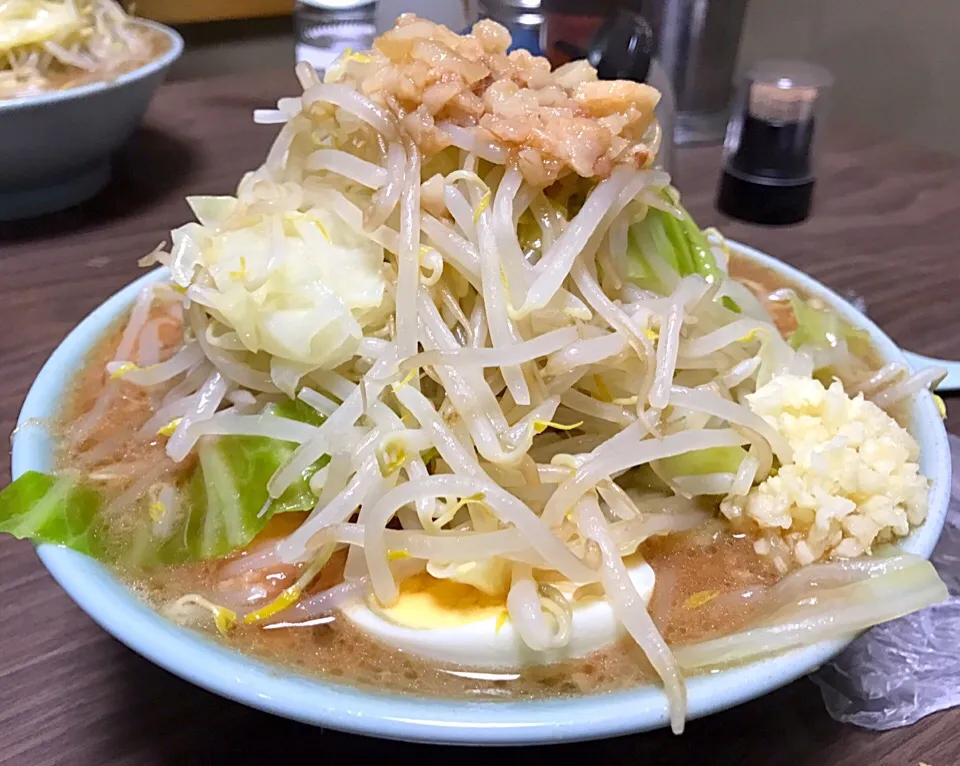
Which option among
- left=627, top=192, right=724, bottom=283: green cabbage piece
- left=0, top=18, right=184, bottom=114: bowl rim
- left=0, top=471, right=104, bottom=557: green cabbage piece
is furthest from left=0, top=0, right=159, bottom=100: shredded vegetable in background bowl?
left=627, top=192, right=724, bottom=283: green cabbage piece

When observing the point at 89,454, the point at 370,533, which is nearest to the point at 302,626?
the point at 370,533

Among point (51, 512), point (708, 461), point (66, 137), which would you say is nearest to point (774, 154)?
point (708, 461)

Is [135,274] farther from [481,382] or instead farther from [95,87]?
[481,382]

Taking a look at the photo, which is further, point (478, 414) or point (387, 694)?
point (478, 414)

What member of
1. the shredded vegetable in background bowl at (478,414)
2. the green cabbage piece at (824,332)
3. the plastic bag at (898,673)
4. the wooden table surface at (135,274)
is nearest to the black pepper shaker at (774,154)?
the wooden table surface at (135,274)

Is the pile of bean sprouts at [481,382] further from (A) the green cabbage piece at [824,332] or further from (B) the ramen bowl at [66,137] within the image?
(B) the ramen bowl at [66,137]

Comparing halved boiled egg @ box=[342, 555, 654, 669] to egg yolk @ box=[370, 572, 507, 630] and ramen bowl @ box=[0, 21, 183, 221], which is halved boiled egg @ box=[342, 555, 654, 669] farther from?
ramen bowl @ box=[0, 21, 183, 221]

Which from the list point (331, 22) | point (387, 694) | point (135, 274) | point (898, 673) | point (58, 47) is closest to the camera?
point (387, 694)
